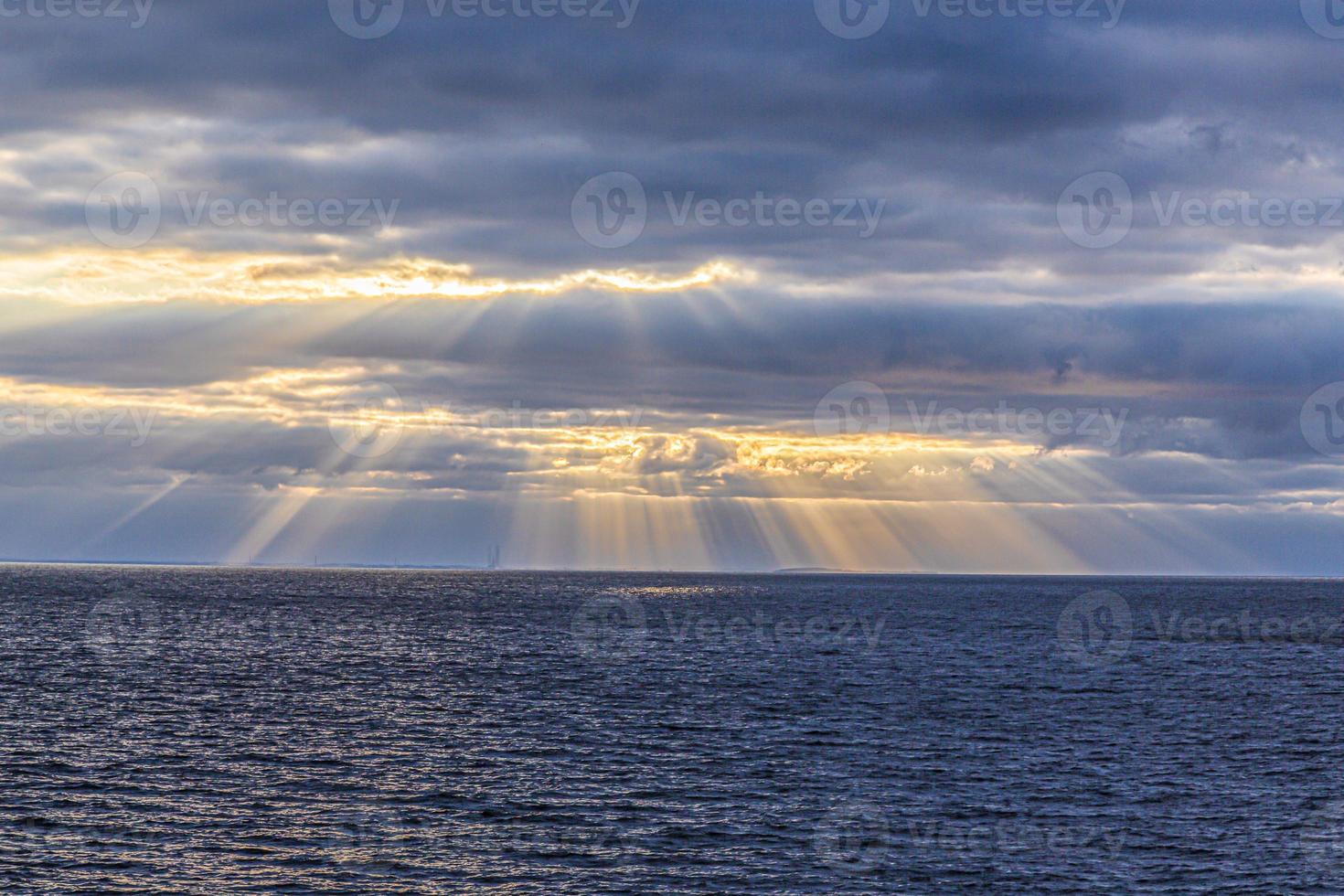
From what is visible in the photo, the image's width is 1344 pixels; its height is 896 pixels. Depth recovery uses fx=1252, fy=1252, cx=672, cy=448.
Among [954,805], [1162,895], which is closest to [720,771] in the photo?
[954,805]

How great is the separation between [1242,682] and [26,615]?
171 m

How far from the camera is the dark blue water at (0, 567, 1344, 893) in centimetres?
4762

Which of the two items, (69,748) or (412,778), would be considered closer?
(412,778)

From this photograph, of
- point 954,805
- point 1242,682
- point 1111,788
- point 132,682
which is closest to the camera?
point 954,805

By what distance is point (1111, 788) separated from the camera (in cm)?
6350

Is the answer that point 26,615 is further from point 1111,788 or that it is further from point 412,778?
point 1111,788

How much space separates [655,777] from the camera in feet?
210

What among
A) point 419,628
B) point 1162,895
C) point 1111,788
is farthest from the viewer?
point 419,628

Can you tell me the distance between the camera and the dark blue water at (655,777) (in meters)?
47.6

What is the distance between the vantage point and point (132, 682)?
99.4 metres

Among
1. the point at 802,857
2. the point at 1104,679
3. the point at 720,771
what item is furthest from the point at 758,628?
the point at 802,857

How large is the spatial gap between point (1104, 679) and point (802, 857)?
76570 millimetres

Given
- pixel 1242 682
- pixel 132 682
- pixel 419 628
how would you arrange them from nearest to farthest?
pixel 132 682
pixel 1242 682
pixel 419 628

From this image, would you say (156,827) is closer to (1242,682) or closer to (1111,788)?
(1111,788)
